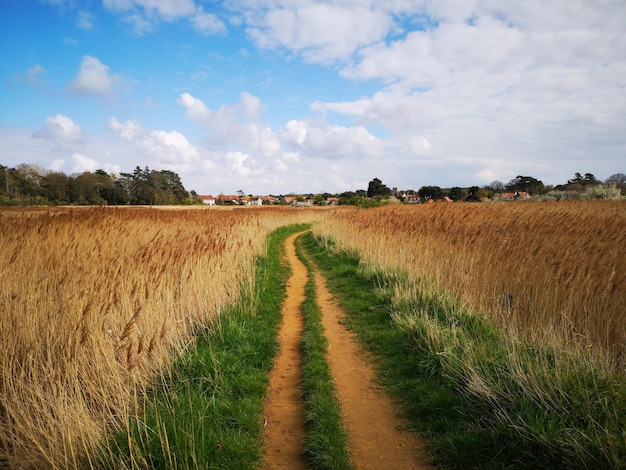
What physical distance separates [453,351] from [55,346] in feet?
17.8

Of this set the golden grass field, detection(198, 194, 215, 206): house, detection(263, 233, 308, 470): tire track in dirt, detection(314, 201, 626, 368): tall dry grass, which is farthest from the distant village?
detection(263, 233, 308, 470): tire track in dirt

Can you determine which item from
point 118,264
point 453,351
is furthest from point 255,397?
point 118,264

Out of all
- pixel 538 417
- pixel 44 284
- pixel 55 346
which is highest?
pixel 44 284

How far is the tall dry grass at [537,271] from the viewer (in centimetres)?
456

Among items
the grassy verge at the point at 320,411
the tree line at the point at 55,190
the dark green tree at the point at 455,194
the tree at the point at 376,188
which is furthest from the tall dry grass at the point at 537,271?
the tree at the point at 376,188

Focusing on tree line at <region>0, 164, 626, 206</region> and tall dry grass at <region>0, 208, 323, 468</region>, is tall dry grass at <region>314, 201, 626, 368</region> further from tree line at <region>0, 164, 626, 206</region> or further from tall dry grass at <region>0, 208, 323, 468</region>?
tree line at <region>0, 164, 626, 206</region>

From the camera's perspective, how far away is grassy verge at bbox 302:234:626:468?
2783 mm

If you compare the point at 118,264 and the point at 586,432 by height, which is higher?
the point at 118,264

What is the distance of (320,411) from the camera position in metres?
3.89

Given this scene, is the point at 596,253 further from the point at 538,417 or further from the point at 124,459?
the point at 124,459

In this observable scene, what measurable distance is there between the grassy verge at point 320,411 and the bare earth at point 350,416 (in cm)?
10

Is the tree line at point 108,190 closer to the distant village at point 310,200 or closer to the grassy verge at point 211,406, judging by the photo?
the distant village at point 310,200

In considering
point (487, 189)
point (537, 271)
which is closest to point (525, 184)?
point (487, 189)

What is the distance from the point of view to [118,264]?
555cm
